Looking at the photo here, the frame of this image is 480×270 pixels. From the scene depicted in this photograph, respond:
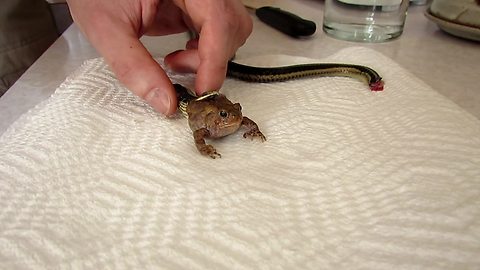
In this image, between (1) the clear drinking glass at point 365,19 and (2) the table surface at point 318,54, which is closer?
(2) the table surface at point 318,54

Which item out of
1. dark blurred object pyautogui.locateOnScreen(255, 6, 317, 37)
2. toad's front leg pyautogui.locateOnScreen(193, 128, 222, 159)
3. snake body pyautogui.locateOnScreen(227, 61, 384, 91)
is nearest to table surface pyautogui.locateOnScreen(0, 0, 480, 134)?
dark blurred object pyautogui.locateOnScreen(255, 6, 317, 37)

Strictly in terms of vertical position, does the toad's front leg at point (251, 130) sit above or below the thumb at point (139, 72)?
below

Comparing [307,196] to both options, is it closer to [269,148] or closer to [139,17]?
[269,148]

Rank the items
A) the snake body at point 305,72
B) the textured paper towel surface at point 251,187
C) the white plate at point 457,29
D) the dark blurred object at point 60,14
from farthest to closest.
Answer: the dark blurred object at point 60,14
the white plate at point 457,29
the snake body at point 305,72
the textured paper towel surface at point 251,187

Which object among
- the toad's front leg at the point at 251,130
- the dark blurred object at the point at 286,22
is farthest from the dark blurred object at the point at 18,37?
the toad's front leg at the point at 251,130

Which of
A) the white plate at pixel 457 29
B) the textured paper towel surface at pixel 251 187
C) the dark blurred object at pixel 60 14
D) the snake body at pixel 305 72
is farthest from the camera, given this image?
the dark blurred object at pixel 60 14

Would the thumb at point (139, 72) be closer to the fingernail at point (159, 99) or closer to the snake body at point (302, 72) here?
the fingernail at point (159, 99)

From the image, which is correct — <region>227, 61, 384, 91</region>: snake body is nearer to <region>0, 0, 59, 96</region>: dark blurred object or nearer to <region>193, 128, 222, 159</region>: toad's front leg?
<region>193, 128, 222, 159</region>: toad's front leg
